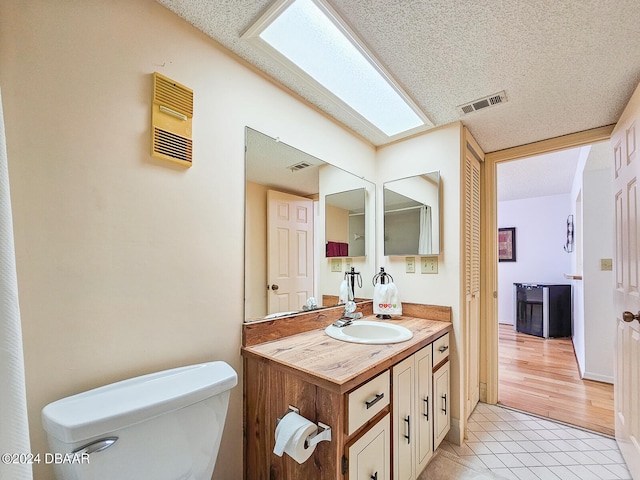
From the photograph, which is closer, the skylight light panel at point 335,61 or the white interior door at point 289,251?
the skylight light panel at point 335,61

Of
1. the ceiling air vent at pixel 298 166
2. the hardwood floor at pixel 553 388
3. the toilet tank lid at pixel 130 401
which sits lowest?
Answer: the hardwood floor at pixel 553 388

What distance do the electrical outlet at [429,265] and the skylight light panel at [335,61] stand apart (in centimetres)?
94

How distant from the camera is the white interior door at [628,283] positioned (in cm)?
142

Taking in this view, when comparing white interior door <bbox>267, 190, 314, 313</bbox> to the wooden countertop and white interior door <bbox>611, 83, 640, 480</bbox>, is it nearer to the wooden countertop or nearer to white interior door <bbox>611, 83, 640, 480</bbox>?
the wooden countertop

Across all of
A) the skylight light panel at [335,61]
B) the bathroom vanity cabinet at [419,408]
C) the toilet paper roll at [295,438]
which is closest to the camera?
the toilet paper roll at [295,438]

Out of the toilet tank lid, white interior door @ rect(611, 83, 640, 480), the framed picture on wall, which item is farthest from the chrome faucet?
the framed picture on wall

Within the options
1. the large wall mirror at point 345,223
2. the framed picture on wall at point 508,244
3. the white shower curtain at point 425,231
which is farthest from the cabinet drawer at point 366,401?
the framed picture on wall at point 508,244

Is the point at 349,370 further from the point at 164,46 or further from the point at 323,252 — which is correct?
the point at 164,46

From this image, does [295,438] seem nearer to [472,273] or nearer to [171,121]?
[171,121]

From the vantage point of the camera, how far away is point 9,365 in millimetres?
406

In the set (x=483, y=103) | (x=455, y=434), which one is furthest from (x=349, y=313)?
(x=483, y=103)

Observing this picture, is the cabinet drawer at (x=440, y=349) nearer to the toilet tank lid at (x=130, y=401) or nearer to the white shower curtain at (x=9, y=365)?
the toilet tank lid at (x=130, y=401)

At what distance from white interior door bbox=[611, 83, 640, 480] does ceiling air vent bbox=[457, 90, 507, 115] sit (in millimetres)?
592

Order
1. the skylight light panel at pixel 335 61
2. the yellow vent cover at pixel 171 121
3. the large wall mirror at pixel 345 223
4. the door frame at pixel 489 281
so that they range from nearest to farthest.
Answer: the yellow vent cover at pixel 171 121
the skylight light panel at pixel 335 61
the large wall mirror at pixel 345 223
the door frame at pixel 489 281
